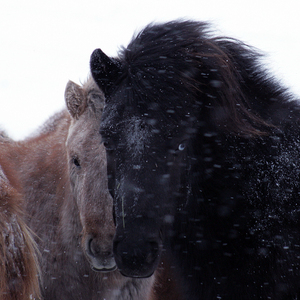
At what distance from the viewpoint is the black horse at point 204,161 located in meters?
2.09

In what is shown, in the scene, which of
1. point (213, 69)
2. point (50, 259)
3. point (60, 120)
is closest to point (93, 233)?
point (50, 259)

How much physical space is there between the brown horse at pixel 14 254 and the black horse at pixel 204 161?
519 millimetres

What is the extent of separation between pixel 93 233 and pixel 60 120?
239cm

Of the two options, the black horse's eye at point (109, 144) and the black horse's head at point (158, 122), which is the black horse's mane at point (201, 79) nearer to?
the black horse's head at point (158, 122)

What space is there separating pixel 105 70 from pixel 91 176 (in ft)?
3.54

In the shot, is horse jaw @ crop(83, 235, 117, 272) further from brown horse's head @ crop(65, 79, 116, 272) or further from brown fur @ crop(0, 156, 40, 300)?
brown fur @ crop(0, 156, 40, 300)

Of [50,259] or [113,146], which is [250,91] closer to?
[113,146]

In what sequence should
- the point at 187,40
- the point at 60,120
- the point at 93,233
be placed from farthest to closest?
1. the point at 60,120
2. the point at 93,233
3. the point at 187,40

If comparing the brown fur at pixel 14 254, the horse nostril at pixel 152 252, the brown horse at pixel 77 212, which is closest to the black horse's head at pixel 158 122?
the horse nostril at pixel 152 252

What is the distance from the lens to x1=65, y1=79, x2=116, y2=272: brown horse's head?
2941 millimetres

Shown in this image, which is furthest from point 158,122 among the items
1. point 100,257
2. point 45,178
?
point 45,178

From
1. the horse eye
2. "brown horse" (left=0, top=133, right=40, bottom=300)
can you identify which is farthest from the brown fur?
the horse eye

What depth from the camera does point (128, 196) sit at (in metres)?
2.04

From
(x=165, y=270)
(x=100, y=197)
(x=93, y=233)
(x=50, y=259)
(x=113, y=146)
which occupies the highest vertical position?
(x=113, y=146)
